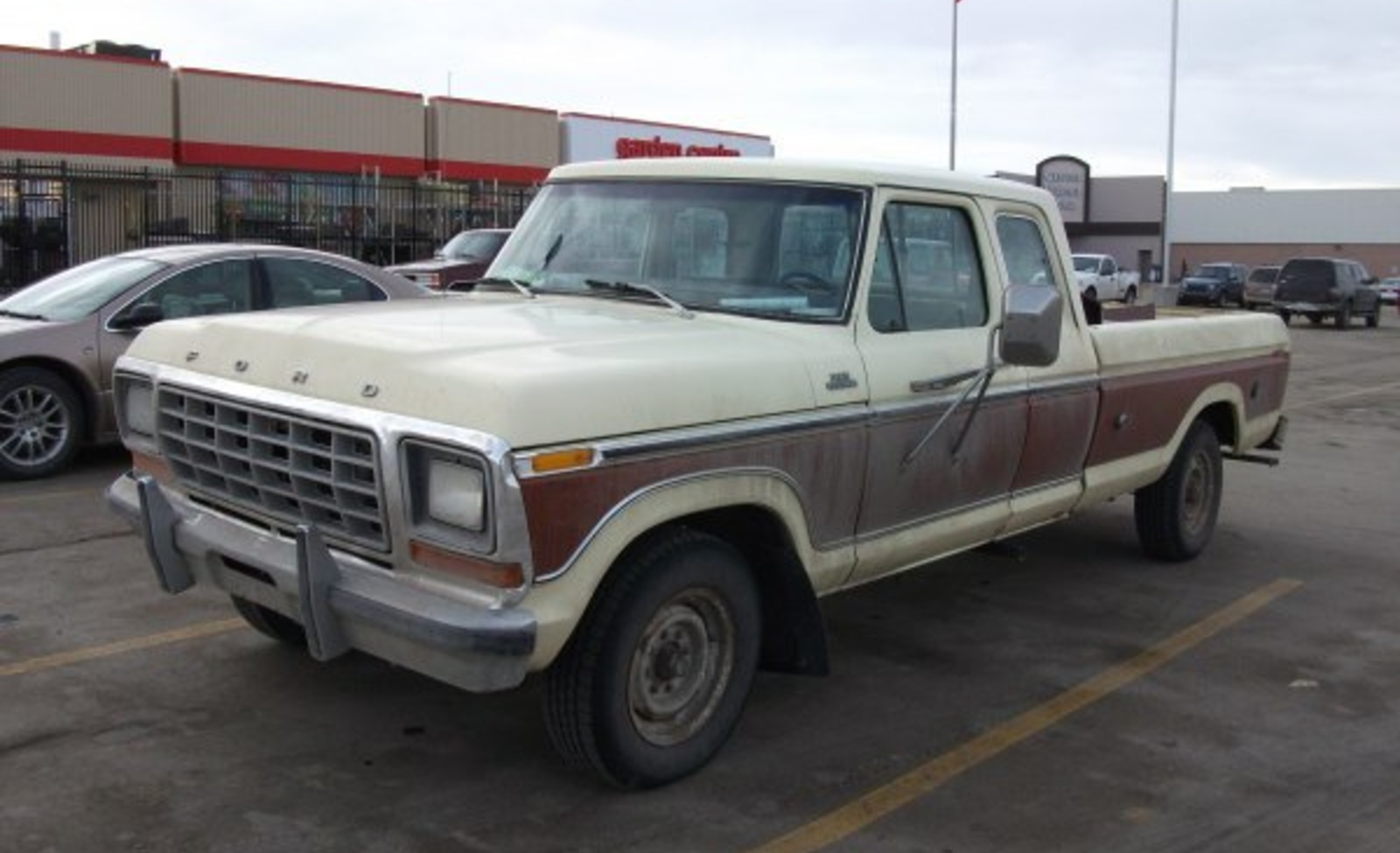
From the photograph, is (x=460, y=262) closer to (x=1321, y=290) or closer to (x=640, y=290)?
(x=640, y=290)

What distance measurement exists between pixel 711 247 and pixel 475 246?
14.9m

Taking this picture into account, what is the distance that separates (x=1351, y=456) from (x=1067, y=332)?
6971 millimetres

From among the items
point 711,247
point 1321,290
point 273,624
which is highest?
point 1321,290

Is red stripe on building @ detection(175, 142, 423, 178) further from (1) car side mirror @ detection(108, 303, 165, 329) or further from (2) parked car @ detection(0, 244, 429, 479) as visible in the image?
(1) car side mirror @ detection(108, 303, 165, 329)

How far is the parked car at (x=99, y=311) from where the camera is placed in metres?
8.34

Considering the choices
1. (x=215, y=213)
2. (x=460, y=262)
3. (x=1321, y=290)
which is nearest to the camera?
(x=460, y=262)

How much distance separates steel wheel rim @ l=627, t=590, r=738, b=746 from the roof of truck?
1651 mm

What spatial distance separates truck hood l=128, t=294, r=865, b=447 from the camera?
350 cm

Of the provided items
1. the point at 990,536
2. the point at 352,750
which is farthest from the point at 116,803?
the point at 990,536

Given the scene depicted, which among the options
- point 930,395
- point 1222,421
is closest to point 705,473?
point 930,395

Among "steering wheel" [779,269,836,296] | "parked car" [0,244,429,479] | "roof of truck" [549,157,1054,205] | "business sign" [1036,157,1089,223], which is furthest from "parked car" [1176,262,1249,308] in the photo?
"steering wheel" [779,269,836,296]

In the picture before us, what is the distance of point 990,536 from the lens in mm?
5289

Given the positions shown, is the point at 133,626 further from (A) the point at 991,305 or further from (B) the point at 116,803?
(A) the point at 991,305

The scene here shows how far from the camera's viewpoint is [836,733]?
181 inches
